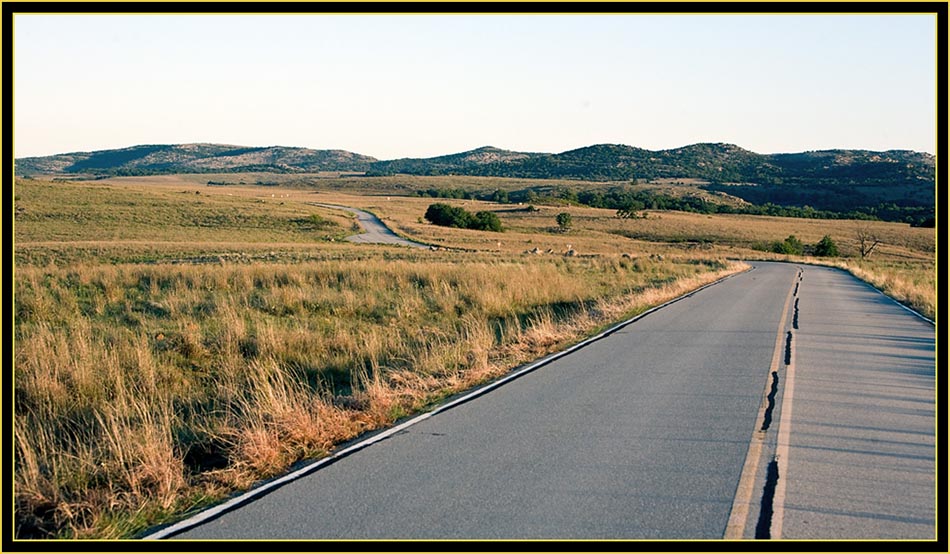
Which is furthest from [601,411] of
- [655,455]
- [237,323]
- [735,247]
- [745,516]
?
[735,247]

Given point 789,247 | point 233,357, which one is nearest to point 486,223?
point 789,247

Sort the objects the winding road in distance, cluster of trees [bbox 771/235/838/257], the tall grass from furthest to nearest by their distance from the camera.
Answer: cluster of trees [bbox 771/235/838/257] < the tall grass < the winding road in distance

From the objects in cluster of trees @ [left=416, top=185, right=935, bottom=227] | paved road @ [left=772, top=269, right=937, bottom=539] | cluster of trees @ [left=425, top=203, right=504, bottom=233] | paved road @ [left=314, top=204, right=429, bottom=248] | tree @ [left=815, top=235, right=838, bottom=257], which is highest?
cluster of trees @ [left=416, top=185, right=935, bottom=227]

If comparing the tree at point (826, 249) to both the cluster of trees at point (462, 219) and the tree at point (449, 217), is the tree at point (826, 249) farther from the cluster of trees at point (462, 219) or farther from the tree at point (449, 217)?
the tree at point (449, 217)

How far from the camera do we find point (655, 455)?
749cm

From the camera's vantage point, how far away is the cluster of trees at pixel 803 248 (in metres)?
79.8

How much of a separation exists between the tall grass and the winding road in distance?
0.78 metres

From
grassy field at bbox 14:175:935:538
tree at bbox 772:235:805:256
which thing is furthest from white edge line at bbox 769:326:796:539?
tree at bbox 772:235:805:256

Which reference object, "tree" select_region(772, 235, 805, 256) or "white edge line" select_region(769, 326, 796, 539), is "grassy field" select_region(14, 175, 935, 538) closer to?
"white edge line" select_region(769, 326, 796, 539)

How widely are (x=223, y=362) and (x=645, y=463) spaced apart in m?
8.02

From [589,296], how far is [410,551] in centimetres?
2158

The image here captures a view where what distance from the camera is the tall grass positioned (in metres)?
6.84

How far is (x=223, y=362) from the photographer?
1327 cm

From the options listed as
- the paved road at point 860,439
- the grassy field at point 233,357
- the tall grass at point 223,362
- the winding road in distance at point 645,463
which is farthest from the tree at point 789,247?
the winding road in distance at point 645,463
